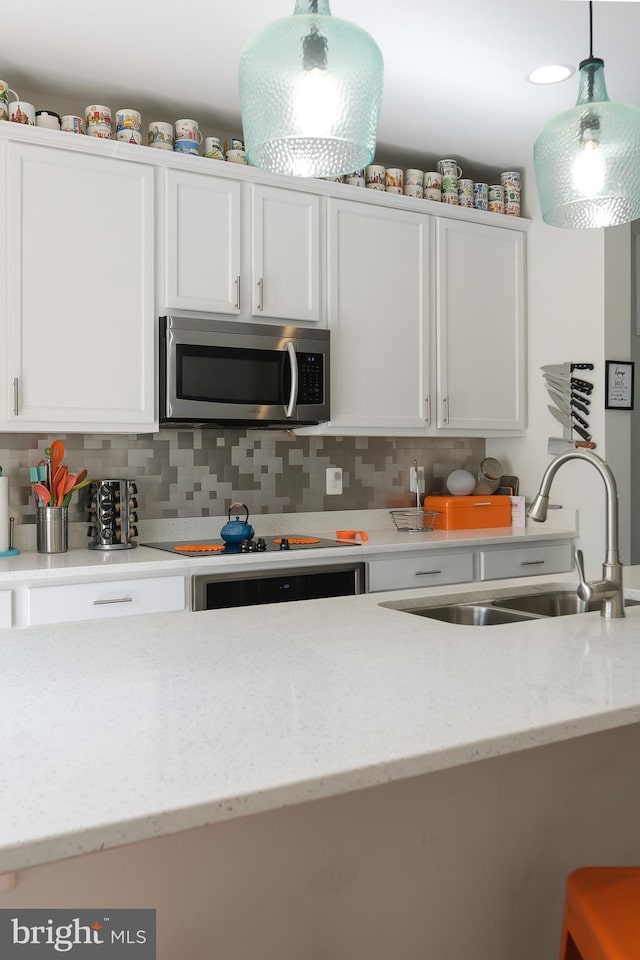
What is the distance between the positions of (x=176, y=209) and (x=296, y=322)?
2.21ft

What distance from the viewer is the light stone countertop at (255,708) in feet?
2.70

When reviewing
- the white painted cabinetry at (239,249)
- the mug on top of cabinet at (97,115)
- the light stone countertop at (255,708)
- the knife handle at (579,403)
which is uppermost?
the mug on top of cabinet at (97,115)

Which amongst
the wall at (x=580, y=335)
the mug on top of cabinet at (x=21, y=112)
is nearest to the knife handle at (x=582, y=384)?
the wall at (x=580, y=335)

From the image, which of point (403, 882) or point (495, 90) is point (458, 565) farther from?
point (403, 882)

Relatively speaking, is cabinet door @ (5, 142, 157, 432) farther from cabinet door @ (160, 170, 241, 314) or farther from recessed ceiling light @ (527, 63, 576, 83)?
recessed ceiling light @ (527, 63, 576, 83)

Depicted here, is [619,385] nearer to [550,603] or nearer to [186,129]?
[550,603]

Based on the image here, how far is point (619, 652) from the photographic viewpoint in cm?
144

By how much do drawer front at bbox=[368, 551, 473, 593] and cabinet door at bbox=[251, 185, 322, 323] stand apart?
1.11 meters

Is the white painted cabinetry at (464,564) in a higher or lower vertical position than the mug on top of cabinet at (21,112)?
lower

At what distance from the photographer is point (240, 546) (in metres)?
3.24

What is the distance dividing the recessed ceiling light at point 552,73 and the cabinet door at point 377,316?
0.85m

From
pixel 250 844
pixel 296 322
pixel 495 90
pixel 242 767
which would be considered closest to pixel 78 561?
pixel 296 322

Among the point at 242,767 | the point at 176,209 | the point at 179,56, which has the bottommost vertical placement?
the point at 242,767

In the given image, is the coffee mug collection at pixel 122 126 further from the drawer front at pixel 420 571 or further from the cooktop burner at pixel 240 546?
the drawer front at pixel 420 571
